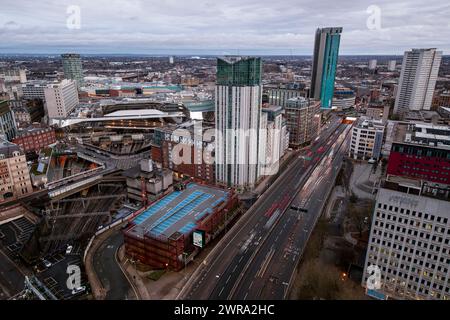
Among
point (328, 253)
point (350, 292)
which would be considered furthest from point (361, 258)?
point (350, 292)

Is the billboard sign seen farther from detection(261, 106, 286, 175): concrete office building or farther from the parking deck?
detection(261, 106, 286, 175): concrete office building

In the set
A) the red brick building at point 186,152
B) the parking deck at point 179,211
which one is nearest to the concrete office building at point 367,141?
the red brick building at point 186,152

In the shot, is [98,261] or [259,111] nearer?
[98,261]

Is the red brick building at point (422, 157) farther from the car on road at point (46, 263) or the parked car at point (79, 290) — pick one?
the car on road at point (46, 263)

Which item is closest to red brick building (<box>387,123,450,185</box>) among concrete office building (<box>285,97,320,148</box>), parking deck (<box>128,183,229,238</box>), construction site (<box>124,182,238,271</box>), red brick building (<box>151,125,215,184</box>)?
construction site (<box>124,182,238,271</box>)

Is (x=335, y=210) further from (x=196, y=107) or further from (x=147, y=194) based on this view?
(x=196, y=107)
